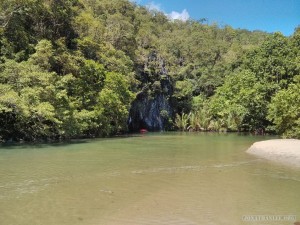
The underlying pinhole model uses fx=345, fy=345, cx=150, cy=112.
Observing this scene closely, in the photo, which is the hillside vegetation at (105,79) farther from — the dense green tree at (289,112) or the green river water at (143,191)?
the green river water at (143,191)

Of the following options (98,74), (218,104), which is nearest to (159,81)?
(218,104)

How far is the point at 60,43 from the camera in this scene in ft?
107

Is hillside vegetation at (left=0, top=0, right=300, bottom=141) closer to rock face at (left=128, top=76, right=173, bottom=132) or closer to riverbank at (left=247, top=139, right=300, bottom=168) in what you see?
rock face at (left=128, top=76, right=173, bottom=132)

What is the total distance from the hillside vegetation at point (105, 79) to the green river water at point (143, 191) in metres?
9.27

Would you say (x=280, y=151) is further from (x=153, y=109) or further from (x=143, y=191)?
(x=153, y=109)

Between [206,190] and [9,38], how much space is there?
83.6ft

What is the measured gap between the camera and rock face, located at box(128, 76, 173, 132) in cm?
4812

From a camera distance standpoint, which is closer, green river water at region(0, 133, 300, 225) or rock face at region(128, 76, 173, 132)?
green river water at region(0, 133, 300, 225)

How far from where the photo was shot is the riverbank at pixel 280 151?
17.1 metres

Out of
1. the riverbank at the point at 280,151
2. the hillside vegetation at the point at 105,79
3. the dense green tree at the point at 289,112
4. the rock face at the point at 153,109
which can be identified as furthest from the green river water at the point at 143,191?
the rock face at the point at 153,109

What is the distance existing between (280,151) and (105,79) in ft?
66.5

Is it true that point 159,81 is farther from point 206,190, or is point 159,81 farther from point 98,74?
point 206,190

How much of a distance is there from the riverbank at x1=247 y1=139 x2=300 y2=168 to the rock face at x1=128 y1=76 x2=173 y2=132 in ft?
89.6

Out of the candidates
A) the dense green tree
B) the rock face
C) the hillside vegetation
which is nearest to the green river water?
the hillside vegetation
